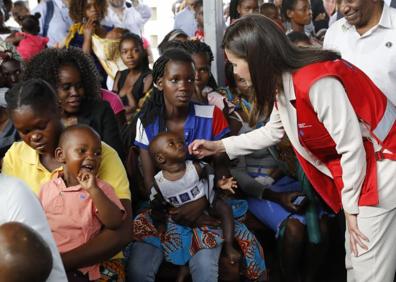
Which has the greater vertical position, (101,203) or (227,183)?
(101,203)

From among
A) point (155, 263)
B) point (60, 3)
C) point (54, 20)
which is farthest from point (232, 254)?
point (60, 3)

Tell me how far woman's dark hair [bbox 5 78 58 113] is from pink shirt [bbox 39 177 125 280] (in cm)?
34

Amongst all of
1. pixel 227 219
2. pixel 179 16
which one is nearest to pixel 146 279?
pixel 227 219

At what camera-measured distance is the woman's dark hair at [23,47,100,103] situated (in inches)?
120

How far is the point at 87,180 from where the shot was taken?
232 cm

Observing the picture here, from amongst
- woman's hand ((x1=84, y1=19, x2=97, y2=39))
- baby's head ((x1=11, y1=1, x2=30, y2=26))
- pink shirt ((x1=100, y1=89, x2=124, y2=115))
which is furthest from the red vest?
baby's head ((x1=11, y1=1, x2=30, y2=26))

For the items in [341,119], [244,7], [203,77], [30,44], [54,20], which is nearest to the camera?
[341,119]

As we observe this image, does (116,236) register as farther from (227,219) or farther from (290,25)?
(290,25)

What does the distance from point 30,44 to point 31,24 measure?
18.8 inches

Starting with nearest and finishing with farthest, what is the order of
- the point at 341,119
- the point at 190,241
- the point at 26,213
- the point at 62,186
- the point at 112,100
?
the point at 26,213 < the point at 341,119 < the point at 62,186 < the point at 190,241 < the point at 112,100

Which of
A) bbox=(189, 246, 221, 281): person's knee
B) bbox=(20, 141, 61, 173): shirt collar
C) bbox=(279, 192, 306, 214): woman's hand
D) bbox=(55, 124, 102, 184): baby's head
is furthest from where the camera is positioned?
bbox=(279, 192, 306, 214): woman's hand

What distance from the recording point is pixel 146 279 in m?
2.98

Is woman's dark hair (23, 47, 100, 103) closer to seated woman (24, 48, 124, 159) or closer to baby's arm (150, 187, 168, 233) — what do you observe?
seated woman (24, 48, 124, 159)

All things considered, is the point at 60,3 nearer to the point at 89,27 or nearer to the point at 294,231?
the point at 89,27
